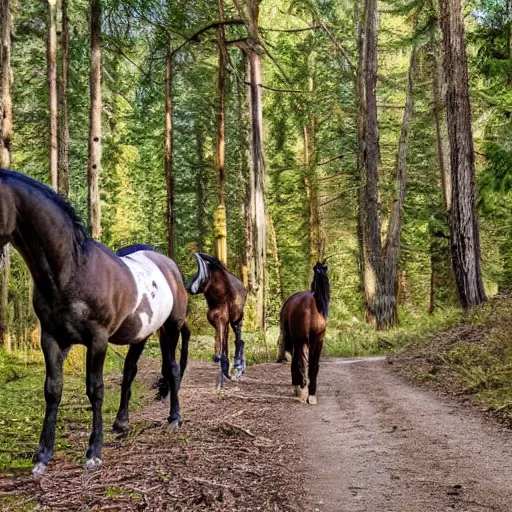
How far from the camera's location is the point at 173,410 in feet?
21.0

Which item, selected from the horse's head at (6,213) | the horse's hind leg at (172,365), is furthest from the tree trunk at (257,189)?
the horse's head at (6,213)

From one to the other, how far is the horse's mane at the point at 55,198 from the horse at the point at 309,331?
4676 mm

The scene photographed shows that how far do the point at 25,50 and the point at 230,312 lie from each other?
15387 millimetres

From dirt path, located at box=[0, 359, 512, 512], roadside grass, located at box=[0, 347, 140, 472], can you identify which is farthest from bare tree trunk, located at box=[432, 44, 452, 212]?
dirt path, located at box=[0, 359, 512, 512]

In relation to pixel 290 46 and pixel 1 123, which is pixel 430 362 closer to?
pixel 1 123

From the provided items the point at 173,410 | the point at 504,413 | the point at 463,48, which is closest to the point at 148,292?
the point at 173,410

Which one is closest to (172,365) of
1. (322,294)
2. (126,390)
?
(126,390)

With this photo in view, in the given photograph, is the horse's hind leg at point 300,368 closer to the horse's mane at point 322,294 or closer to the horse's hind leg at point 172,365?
the horse's mane at point 322,294

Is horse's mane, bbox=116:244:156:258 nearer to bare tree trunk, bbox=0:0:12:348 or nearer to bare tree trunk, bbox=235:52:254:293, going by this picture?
bare tree trunk, bbox=0:0:12:348

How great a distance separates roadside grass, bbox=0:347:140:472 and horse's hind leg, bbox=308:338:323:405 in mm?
2329

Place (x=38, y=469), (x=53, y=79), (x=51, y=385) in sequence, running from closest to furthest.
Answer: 1. (x=38, y=469)
2. (x=51, y=385)
3. (x=53, y=79)

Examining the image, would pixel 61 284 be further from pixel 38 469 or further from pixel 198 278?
pixel 198 278

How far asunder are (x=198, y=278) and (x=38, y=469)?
5607mm

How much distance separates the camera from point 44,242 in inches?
178
